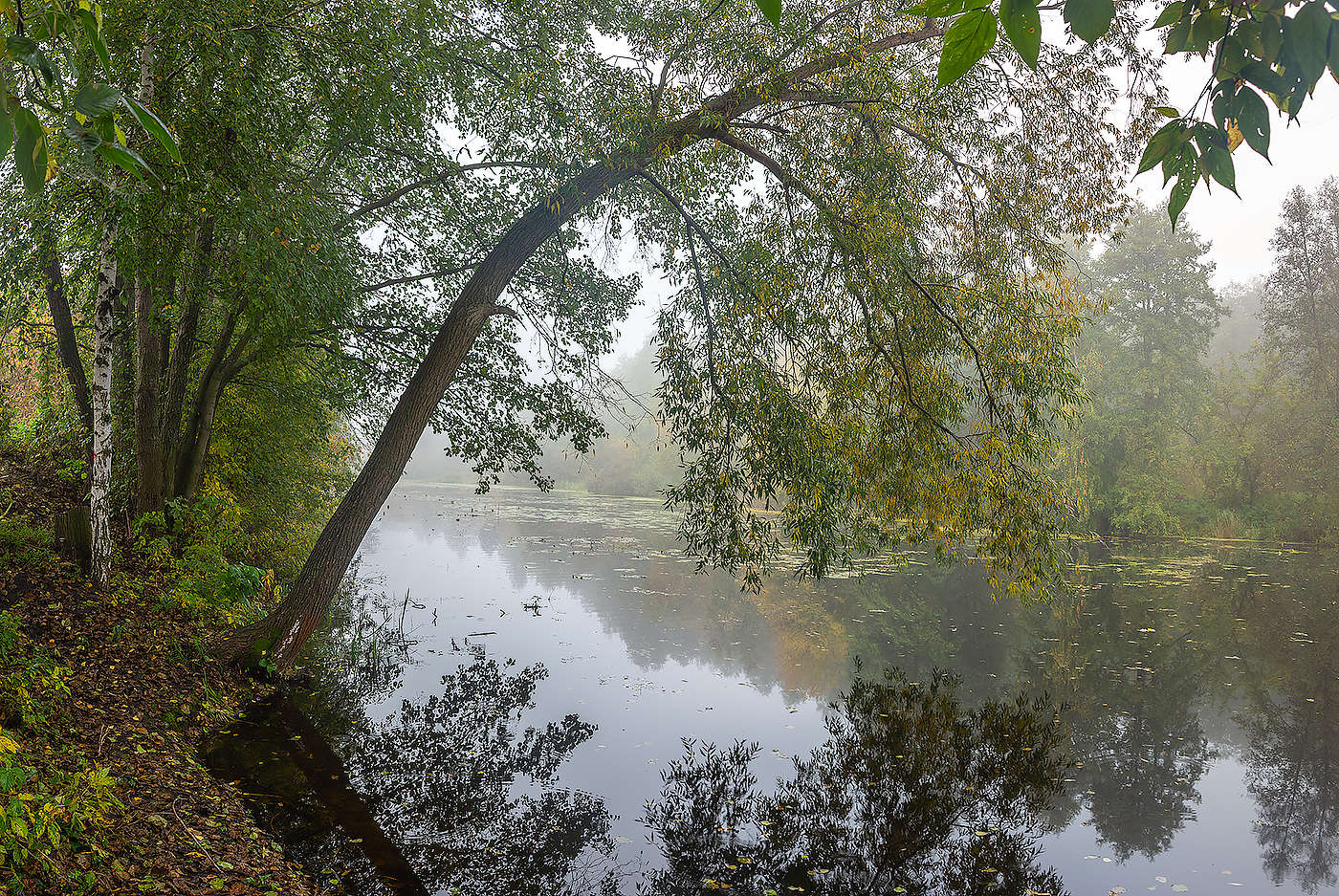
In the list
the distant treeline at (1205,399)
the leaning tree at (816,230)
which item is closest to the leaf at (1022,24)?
the leaning tree at (816,230)

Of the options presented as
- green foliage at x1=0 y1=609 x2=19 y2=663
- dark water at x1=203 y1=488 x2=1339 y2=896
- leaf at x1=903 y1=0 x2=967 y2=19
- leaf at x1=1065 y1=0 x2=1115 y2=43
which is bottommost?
dark water at x1=203 y1=488 x2=1339 y2=896

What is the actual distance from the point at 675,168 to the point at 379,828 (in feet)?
20.7

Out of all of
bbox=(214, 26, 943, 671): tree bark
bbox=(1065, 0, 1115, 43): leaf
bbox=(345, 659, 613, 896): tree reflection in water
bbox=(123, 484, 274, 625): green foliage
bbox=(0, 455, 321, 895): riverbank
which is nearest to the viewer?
bbox=(1065, 0, 1115, 43): leaf

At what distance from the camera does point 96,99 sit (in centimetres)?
106

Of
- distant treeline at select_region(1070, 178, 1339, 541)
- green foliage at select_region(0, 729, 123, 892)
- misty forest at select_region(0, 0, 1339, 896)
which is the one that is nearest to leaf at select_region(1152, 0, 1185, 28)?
misty forest at select_region(0, 0, 1339, 896)

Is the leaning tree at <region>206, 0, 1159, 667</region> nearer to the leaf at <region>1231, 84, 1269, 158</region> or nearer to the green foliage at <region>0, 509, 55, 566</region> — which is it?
the green foliage at <region>0, 509, 55, 566</region>

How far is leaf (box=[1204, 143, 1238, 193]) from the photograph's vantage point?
127 cm

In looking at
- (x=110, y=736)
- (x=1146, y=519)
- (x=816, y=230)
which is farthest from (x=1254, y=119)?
(x=1146, y=519)

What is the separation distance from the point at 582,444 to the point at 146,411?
15.9 ft

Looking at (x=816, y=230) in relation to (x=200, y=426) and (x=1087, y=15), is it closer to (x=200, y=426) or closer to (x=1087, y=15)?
(x=1087, y=15)

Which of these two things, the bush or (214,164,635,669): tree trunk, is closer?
(214,164,635,669): tree trunk

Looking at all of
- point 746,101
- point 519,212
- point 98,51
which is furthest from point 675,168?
point 98,51

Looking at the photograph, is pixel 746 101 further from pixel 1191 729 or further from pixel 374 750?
pixel 1191 729

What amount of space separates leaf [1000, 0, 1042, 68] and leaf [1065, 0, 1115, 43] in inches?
1.7
